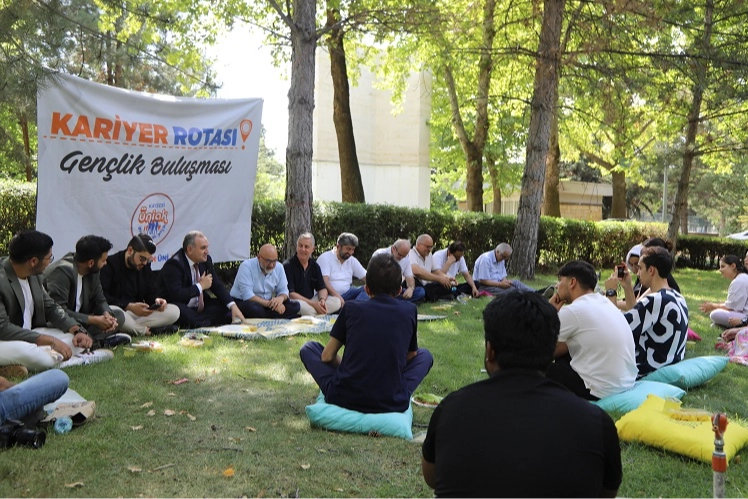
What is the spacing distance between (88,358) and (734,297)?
8285mm

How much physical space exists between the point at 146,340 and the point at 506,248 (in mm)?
7159

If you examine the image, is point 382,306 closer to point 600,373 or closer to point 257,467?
point 257,467

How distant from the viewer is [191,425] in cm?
516

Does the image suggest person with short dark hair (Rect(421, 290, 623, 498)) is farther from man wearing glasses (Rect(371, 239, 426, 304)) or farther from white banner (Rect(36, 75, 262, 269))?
man wearing glasses (Rect(371, 239, 426, 304))

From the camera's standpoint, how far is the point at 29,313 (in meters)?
6.66

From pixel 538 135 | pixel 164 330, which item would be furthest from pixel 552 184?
pixel 164 330

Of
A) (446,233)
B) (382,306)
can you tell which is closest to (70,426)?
(382,306)

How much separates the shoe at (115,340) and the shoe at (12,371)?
148cm

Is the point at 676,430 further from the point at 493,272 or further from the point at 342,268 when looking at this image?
the point at 493,272

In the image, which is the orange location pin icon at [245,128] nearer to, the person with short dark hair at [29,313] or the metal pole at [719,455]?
the person with short dark hair at [29,313]

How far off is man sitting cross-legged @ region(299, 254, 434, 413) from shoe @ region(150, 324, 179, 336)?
3.89 metres

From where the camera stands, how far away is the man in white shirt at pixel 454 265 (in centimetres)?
1241

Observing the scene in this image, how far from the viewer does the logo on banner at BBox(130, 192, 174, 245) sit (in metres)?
9.52

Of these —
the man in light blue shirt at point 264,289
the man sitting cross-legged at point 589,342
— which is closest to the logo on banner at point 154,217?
the man in light blue shirt at point 264,289
